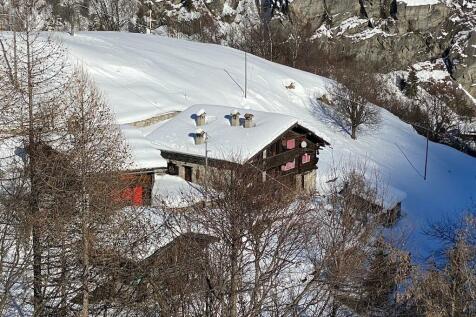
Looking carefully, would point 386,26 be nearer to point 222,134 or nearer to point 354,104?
point 354,104

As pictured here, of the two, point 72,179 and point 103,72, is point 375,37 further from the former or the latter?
point 72,179

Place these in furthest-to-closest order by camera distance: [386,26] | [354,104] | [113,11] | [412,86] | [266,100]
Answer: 1. [113,11]
2. [386,26]
3. [412,86]
4. [266,100]
5. [354,104]

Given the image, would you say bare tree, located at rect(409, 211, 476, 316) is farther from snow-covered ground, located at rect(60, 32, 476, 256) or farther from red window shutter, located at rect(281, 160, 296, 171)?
red window shutter, located at rect(281, 160, 296, 171)

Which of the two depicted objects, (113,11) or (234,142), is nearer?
(234,142)

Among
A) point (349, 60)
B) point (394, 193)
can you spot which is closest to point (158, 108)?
point (394, 193)

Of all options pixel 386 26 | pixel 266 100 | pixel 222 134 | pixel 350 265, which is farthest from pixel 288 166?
pixel 386 26

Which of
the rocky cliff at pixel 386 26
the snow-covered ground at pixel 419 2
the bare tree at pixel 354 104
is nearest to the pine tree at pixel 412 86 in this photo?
the rocky cliff at pixel 386 26
